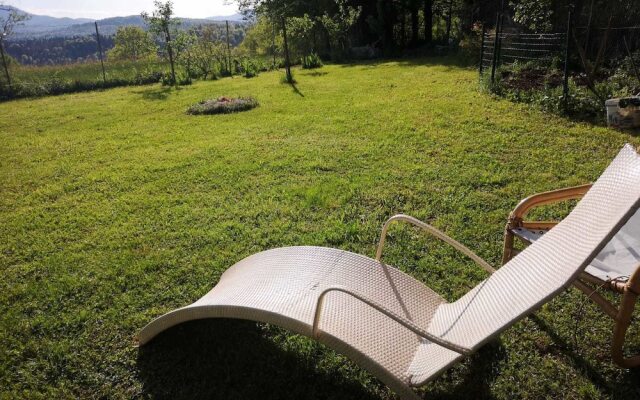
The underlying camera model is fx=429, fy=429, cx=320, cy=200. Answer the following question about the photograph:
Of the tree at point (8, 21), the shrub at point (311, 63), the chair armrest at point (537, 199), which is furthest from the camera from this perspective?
the shrub at point (311, 63)

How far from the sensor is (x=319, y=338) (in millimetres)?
1889

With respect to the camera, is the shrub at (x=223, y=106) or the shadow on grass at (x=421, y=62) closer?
the shrub at (x=223, y=106)

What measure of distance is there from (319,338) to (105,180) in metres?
4.59

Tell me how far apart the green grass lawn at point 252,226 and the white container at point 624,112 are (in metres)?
0.41

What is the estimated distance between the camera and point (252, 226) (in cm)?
400

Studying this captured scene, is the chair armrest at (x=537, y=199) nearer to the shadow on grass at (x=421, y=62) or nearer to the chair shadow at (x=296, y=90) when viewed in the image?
the chair shadow at (x=296, y=90)

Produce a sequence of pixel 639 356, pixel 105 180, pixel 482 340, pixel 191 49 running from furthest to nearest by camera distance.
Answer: pixel 191 49 < pixel 105 180 < pixel 639 356 < pixel 482 340

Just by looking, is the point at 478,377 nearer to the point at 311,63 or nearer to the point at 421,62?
the point at 421,62

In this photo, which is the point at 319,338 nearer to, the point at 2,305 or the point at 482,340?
the point at 482,340

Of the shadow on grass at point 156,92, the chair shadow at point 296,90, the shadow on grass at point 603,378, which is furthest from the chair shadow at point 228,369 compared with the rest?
the shadow on grass at point 156,92

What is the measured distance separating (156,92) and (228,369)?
1173 cm

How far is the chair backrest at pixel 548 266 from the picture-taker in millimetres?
1727

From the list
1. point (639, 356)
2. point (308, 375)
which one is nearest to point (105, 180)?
point (308, 375)

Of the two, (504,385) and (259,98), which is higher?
(259,98)
